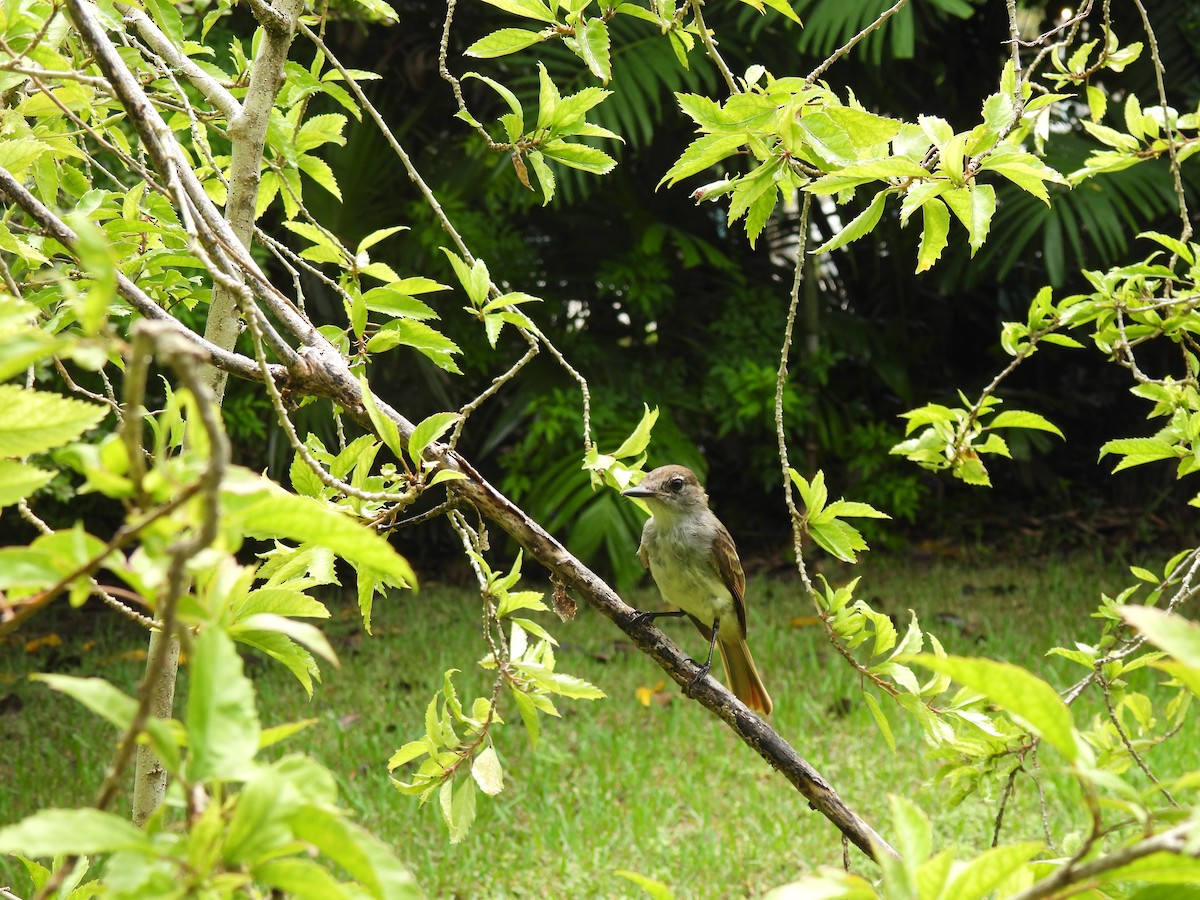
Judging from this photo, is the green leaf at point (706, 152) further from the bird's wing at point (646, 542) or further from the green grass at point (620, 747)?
the bird's wing at point (646, 542)

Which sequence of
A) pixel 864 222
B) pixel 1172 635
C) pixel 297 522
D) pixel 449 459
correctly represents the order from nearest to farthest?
pixel 1172 635, pixel 297 522, pixel 864 222, pixel 449 459

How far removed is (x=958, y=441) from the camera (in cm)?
222

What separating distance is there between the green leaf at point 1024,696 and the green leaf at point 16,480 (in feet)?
2.16

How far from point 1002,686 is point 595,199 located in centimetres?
697

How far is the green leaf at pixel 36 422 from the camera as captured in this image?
2.80ft

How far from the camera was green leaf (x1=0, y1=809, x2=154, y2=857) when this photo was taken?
2.18 ft

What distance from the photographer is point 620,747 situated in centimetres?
451

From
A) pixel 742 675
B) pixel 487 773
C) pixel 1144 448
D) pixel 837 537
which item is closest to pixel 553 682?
pixel 487 773

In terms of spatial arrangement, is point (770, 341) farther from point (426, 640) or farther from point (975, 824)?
point (975, 824)

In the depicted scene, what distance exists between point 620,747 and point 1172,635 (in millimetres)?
3991

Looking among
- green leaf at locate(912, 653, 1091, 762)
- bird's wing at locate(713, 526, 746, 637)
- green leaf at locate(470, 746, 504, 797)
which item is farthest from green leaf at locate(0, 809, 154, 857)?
bird's wing at locate(713, 526, 746, 637)

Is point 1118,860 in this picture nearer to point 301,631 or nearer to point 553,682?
point 301,631

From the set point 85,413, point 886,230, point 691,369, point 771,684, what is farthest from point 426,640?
point 85,413

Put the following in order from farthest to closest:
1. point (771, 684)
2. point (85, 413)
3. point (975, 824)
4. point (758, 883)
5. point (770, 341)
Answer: point (770, 341), point (771, 684), point (975, 824), point (758, 883), point (85, 413)
